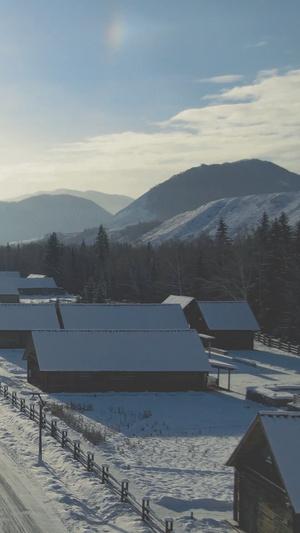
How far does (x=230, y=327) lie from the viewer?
192ft

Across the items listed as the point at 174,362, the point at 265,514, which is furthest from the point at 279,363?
the point at 265,514

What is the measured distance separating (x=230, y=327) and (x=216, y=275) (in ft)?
72.2

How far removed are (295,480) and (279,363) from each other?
121ft

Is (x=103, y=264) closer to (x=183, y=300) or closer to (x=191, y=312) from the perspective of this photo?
(x=183, y=300)

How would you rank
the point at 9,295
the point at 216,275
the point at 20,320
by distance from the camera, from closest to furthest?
the point at 20,320
the point at 216,275
the point at 9,295

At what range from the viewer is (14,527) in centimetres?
1814

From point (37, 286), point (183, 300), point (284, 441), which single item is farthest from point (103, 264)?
point (284, 441)

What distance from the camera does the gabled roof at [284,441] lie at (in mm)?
Answer: 15719

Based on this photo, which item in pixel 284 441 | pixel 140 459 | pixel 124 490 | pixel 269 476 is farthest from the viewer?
pixel 140 459

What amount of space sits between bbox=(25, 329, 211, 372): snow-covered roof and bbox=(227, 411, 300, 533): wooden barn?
2112 cm

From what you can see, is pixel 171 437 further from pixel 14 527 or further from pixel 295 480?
pixel 295 480

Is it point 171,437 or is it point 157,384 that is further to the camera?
point 157,384

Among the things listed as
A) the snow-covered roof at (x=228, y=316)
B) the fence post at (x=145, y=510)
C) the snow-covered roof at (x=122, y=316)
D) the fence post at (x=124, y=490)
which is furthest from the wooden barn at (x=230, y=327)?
the fence post at (x=145, y=510)

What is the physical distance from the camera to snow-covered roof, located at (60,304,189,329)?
52.7 metres
